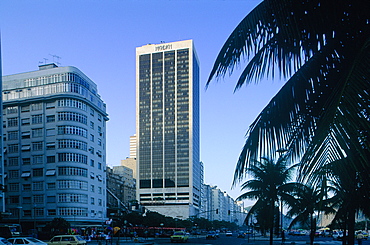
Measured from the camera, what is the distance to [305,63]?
507 cm

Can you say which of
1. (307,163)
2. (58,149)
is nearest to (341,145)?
(307,163)

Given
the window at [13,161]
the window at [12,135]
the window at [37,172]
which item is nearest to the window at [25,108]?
the window at [12,135]

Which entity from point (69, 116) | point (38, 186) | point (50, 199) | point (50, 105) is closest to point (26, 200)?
point (38, 186)

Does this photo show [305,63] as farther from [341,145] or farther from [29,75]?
[29,75]

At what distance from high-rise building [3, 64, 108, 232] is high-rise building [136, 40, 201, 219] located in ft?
289

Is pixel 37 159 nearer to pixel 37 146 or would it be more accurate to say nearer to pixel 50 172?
pixel 37 146

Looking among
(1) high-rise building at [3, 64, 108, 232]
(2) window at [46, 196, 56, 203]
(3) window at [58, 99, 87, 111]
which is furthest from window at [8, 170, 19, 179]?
(3) window at [58, 99, 87, 111]

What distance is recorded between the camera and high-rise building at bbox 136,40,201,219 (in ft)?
565

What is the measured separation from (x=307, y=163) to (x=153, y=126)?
175 metres

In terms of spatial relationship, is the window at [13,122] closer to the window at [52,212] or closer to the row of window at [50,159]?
the row of window at [50,159]

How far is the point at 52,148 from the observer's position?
7956 centimetres

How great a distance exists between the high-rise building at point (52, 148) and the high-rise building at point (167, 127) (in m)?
88.2

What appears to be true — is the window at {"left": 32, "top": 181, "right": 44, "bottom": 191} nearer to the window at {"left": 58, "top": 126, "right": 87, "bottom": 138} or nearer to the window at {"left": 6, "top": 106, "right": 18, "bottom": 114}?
the window at {"left": 58, "top": 126, "right": 87, "bottom": 138}

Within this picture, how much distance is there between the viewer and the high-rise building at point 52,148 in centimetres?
7781
